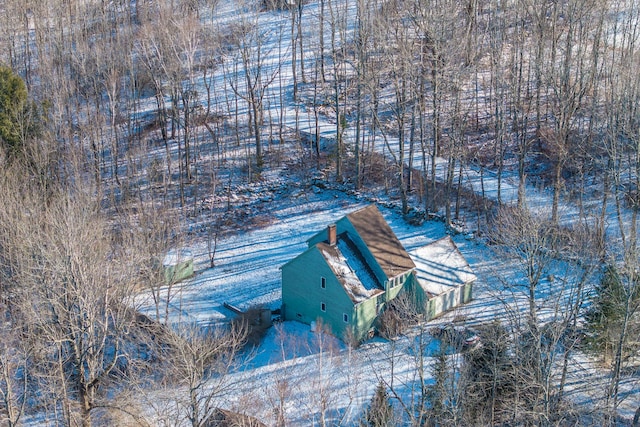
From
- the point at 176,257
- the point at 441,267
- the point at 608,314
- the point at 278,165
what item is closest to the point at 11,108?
the point at 176,257

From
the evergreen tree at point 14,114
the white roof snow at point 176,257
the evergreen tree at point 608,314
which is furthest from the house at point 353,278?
the evergreen tree at point 14,114

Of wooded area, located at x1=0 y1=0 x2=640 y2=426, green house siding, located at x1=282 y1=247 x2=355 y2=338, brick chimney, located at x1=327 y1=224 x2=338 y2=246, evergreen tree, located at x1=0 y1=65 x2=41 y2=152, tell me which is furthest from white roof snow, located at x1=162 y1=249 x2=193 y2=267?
evergreen tree, located at x1=0 y1=65 x2=41 y2=152

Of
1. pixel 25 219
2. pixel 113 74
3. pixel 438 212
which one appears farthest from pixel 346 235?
pixel 113 74

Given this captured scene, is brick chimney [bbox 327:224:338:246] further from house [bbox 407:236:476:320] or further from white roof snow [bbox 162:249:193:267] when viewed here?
white roof snow [bbox 162:249:193:267]

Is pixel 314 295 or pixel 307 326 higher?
pixel 314 295

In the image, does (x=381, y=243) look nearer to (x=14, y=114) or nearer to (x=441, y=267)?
(x=441, y=267)

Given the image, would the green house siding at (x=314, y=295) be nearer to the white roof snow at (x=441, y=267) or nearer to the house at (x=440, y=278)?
the house at (x=440, y=278)
